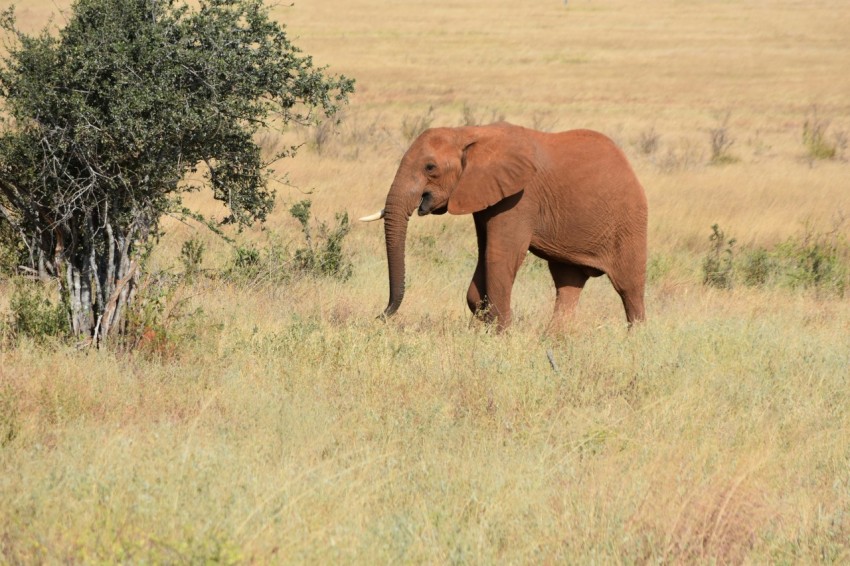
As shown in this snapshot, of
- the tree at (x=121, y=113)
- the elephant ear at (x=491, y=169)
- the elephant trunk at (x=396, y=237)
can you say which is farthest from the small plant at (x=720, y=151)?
the tree at (x=121, y=113)

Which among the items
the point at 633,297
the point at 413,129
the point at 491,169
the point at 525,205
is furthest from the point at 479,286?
the point at 413,129

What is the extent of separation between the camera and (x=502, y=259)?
7.97 m

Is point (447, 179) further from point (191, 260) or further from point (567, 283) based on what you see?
point (191, 260)

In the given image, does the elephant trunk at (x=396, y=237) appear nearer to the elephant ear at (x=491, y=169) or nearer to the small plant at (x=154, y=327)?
the elephant ear at (x=491, y=169)

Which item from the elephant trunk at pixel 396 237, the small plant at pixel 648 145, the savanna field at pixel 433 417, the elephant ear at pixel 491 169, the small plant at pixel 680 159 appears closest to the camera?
the savanna field at pixel 433 417

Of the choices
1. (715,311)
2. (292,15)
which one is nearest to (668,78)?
(292,15)

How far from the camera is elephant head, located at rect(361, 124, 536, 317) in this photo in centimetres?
778

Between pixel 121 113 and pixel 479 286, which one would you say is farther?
pixel 479 286

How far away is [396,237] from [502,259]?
0.81 m

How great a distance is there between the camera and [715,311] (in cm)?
957

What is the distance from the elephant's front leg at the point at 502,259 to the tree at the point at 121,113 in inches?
58.7

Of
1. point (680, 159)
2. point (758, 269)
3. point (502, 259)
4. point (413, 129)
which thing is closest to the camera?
point (502, 259)

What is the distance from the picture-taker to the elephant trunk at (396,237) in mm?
7719

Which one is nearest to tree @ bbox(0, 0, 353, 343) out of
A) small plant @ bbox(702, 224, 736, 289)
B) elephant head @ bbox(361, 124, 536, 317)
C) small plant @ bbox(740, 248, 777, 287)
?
elephant head @ bbox(361, 124, 536, 317)
